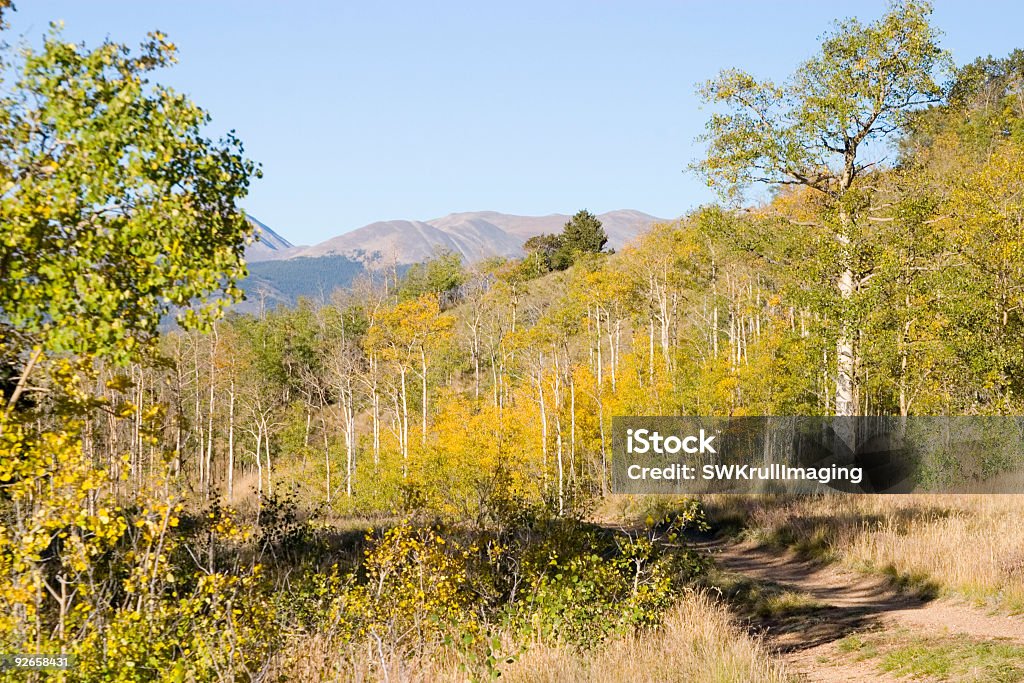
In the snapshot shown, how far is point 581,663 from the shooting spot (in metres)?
7.51

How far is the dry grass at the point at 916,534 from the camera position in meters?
12.1

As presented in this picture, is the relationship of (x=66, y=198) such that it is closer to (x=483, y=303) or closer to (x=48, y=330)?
(x=48, y=330)

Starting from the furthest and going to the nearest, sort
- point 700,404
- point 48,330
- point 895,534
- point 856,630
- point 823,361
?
point 700,404 < point 823,361 < point 895,534 < point 856,630 < point 48,330

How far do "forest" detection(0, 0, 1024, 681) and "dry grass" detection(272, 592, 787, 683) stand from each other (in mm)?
49

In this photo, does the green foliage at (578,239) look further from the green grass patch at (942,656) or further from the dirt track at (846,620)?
the green grass patch at (942,656)

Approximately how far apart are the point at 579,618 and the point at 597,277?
3723 cm

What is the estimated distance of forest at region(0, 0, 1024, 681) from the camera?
658 centimetres

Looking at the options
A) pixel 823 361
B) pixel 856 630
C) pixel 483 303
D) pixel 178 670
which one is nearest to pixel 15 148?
pixel 178 670

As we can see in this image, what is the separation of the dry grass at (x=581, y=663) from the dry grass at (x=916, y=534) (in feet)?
17.6

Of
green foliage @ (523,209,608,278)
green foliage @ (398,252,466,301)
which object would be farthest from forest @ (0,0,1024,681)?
green foliage @ (398,252,466,301)

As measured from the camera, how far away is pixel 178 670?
5402 mm

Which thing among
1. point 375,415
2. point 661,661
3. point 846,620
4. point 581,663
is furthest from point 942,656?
point 375,415

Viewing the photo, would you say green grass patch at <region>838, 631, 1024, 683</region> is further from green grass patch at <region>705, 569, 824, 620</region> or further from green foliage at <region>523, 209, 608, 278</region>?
green foliage at <region>523, 209, 608, 278</region>

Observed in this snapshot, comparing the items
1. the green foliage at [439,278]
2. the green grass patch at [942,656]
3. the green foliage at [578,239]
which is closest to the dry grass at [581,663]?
the green grass patch at [942,656]
